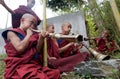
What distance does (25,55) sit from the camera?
3045 millimetres

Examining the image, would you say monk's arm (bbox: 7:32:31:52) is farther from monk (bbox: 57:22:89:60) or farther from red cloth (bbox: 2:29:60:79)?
monk (bbox: 57:22:89:60)

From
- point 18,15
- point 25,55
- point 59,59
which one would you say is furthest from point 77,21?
point 25,55

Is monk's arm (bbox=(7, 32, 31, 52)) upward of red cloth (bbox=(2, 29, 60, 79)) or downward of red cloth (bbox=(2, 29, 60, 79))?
upward

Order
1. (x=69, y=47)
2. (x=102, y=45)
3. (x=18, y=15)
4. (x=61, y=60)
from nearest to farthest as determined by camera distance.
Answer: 1. (x=61, y=60)
2. (x=18, y=15)
3. (x=69, y=47)
4. (x=102, y=45)

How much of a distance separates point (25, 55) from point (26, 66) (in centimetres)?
15

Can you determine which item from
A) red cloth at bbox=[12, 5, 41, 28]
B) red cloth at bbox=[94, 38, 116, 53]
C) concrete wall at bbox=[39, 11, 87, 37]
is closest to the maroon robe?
red cloth at bbox=[12, 5, 41, 28]

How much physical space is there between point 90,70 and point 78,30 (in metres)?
3.67

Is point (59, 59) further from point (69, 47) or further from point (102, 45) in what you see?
point (102, 45)

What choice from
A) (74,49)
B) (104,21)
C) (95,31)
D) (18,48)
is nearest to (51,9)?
(95,31)

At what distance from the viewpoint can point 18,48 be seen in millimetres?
2941

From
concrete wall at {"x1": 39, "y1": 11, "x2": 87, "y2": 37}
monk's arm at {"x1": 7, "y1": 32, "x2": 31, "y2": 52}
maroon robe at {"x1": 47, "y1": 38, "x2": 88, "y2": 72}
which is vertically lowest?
maroon robe at {"x1": 47, "y1": 38, "x2": 88, "y2": 72}

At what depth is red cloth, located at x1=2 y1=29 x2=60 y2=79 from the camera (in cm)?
286

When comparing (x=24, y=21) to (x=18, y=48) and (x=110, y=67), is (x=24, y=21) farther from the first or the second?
(x=110, y=67)

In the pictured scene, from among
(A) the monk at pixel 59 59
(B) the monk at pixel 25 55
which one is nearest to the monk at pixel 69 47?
(A) the monk at pixel 59 59
